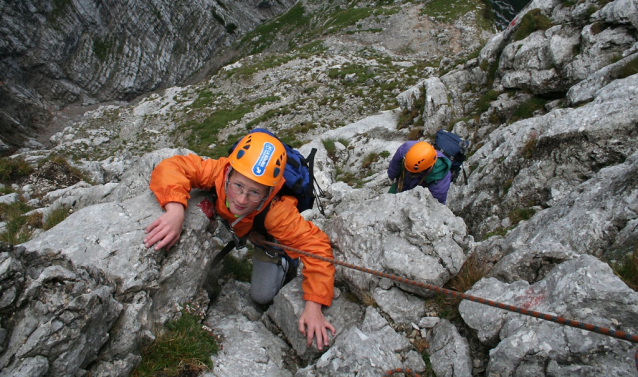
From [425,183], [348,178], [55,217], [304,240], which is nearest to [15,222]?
[55,217]

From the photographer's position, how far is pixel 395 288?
11.4 ft

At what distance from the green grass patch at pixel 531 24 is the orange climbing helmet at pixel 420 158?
31.5 feet

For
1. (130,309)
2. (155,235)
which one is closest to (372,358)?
(130,309)

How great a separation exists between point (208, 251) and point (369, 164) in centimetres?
956

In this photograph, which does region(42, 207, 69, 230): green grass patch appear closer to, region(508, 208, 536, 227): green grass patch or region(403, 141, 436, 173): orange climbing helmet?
region(403, 141, 436, 173): orange climbing helmet

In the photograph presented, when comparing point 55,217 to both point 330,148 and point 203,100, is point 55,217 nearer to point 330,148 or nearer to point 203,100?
point 330,148

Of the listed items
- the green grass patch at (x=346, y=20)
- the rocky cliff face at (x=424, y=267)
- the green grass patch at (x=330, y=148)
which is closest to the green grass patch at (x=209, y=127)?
the green grass patch at (x=330, y=148)

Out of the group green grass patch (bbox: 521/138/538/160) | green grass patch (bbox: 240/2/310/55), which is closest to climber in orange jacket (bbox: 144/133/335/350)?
green grass patch (bbox: 521/138/538/160)

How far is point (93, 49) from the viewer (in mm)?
44875

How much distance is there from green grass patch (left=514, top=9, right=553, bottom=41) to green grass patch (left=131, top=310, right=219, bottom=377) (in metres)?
14.8

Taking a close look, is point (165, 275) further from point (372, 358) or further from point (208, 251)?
point (372, 358)

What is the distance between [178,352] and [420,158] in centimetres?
521

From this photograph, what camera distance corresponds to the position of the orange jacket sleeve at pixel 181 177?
3.46m

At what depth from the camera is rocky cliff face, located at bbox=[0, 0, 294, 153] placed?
36.9 meters
